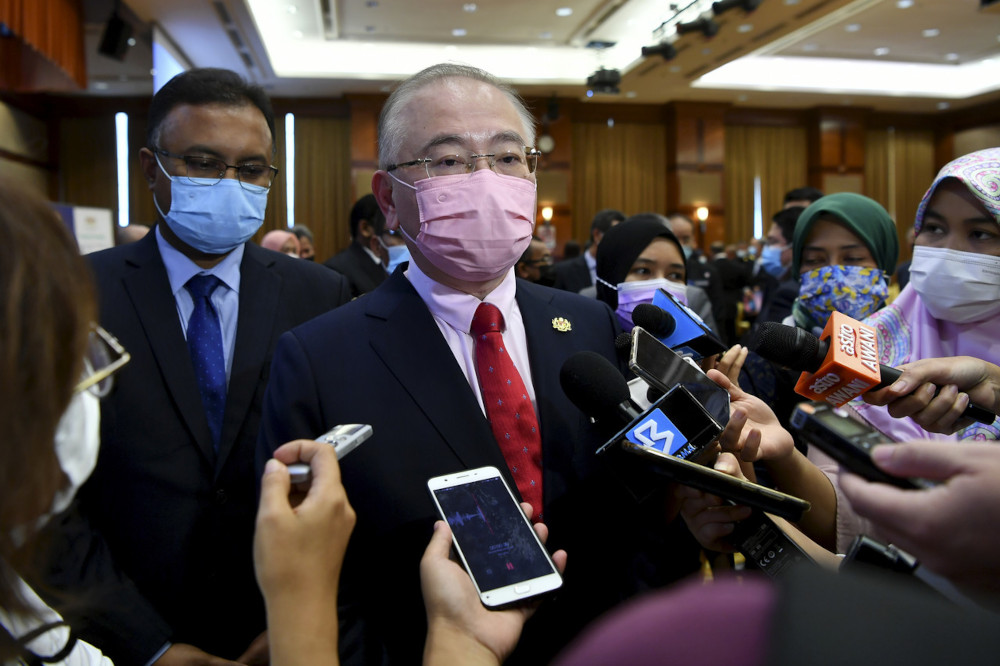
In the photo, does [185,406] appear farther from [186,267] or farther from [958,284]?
[958,284]

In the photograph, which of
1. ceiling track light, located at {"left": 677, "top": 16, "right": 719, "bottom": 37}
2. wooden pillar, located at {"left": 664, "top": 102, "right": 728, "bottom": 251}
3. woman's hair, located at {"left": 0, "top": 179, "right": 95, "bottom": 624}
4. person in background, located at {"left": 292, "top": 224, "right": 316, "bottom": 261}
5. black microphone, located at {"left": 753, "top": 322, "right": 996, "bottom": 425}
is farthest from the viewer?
wooden pillar, located at {"left": 664, "top": 102, "right": 728, "bottom": 251}

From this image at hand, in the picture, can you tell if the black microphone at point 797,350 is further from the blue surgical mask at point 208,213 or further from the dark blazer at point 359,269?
the dark blazer at point 359,269

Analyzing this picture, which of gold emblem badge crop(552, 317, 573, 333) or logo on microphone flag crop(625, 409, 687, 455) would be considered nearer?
logo on microphone flag crop(625, 409, 687, 455)

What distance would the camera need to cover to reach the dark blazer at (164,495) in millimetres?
1400

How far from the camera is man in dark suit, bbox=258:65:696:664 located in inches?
49.5

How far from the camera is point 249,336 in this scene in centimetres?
173

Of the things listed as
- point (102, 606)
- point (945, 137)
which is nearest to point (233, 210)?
point (102, 606)

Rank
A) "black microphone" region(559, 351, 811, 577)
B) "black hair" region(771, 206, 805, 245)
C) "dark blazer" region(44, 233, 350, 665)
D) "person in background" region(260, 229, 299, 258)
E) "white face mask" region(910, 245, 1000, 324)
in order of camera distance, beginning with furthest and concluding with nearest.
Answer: "person in background" region(260, 229, 299, 258) → "black hair" region(771, 206, 805, 245) → "white face mask" region(910, 245, 1000, 324) → "dark blazer" region(44, 233, 350, 665) → "black microphone" region(559, 351, 811, 577)

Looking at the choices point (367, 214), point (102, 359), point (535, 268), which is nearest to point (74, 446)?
point (102, 359)

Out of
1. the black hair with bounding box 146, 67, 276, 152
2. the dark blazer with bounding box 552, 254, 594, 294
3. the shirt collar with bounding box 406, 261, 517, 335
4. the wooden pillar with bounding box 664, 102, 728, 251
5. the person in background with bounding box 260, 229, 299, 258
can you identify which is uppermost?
the wooden pillar with bounding box 664, 102, 728, 251

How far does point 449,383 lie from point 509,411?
13cm

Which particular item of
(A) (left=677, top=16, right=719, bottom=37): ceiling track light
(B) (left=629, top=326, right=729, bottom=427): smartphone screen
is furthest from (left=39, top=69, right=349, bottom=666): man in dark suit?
(A) (left=677, top=16, right=719, bottom=37): ceiling track light

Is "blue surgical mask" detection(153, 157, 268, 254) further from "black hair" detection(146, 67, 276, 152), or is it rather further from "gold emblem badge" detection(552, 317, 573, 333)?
"gold emblem badge" detection(552, 317, 573, 333)

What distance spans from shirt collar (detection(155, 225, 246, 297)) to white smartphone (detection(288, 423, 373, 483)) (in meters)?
0.98
